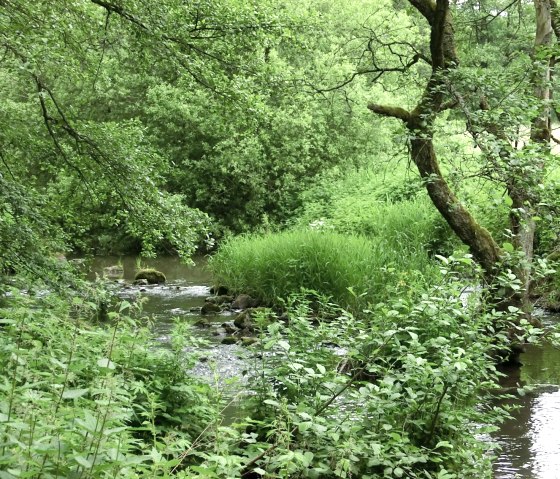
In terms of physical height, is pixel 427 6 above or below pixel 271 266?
above

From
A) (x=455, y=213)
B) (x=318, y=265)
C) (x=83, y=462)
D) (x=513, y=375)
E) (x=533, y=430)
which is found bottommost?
(x=513, y=375)

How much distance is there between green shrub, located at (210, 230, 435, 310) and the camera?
1226 centimetres

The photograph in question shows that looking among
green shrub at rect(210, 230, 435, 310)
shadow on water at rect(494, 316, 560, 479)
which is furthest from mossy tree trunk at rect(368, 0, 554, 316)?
green shrub at rect(210, 230, 435, 310)

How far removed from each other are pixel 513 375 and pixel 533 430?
1925 millimetres

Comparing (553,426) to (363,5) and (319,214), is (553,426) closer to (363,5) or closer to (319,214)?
(319,214)

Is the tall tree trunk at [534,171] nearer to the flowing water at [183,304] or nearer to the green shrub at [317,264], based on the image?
the green shrub at [317,264]

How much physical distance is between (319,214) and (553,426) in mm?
13608

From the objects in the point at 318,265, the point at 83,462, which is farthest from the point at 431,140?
the point at 83,462

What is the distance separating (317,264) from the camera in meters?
13.1

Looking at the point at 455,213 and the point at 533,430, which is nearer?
the point at 533,430

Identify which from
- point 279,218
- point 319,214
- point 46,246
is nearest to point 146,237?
point 46,246

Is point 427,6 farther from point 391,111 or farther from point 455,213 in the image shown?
point 455,213

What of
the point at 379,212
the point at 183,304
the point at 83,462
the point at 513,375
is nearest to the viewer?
the point at 83,462

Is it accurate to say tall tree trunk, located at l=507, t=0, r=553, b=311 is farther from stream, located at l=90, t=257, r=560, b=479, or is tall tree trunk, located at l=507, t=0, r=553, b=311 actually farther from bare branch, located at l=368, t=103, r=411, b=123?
bare branch, located at l=368, t=103, r=411, b=123
